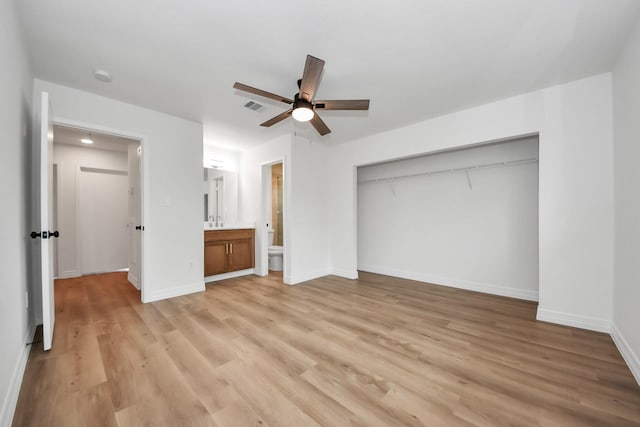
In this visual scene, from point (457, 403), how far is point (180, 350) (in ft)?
6.75

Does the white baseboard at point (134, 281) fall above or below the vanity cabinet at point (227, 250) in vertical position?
below

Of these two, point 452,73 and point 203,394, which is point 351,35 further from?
point 203,394

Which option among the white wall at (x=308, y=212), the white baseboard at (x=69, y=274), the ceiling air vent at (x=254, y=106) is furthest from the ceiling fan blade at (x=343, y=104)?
the white baseboard at (x=69, y=274)

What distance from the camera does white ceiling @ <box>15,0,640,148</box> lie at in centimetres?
170

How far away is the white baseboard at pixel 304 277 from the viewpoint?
4148 mm

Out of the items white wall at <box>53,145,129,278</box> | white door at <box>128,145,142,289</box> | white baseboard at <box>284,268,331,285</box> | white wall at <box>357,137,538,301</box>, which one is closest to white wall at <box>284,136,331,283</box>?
white baseboard at <box>284,268,331,285</box>

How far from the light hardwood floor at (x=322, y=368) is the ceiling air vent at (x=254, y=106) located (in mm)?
2430

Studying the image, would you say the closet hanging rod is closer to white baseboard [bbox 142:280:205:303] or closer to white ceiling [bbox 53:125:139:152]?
white baseboard [bbox 142:280:205:303]

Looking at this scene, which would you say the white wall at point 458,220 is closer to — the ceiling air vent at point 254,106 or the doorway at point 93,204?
the ceiling air vent at point 254,106

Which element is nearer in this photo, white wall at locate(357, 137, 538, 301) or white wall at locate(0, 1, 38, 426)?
white wall at locate(0, 1, 38, 426)

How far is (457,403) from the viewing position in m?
1.53

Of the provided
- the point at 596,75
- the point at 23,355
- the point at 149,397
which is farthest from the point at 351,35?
the point at 23,355

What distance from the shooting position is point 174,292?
350 centimetres

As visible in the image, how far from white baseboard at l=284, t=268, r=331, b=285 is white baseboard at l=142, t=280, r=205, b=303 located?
4.19ft
